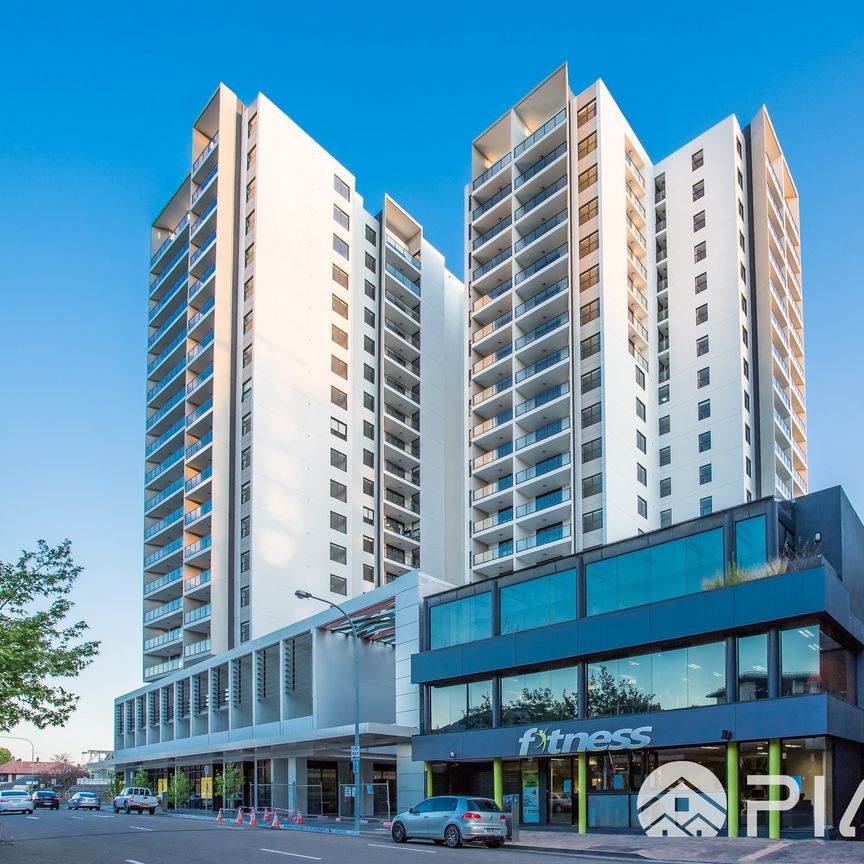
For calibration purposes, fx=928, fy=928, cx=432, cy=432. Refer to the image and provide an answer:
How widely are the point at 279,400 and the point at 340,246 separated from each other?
16778 mm

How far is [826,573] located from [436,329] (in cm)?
6321

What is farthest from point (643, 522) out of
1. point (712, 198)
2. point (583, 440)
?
point (712, 198)

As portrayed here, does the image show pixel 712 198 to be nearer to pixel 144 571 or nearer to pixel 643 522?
pixel 643 522

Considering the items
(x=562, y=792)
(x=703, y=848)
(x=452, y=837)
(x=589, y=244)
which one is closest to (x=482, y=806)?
(x=452, y=837)

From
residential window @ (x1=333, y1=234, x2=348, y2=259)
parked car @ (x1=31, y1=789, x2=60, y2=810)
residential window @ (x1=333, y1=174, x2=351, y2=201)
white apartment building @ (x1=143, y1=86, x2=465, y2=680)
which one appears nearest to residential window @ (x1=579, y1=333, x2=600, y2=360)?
white apartment building @ (x1=143, y1=86, x2=465, y2=680)

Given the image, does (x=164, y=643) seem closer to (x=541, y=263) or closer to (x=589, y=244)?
(x=541, y=263)

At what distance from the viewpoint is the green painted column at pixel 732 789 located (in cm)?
2895

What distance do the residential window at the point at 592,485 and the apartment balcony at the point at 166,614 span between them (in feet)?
108

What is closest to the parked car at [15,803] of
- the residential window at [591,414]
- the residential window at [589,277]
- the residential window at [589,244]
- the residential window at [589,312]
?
the residential window at [591,414]

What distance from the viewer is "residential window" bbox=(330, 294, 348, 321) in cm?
7688

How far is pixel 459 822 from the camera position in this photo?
1082 inches

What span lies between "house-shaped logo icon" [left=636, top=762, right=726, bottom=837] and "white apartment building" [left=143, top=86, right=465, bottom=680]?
36654mm

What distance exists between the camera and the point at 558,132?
67812 millimetres

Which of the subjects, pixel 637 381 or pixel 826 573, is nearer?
pixel 826 573
